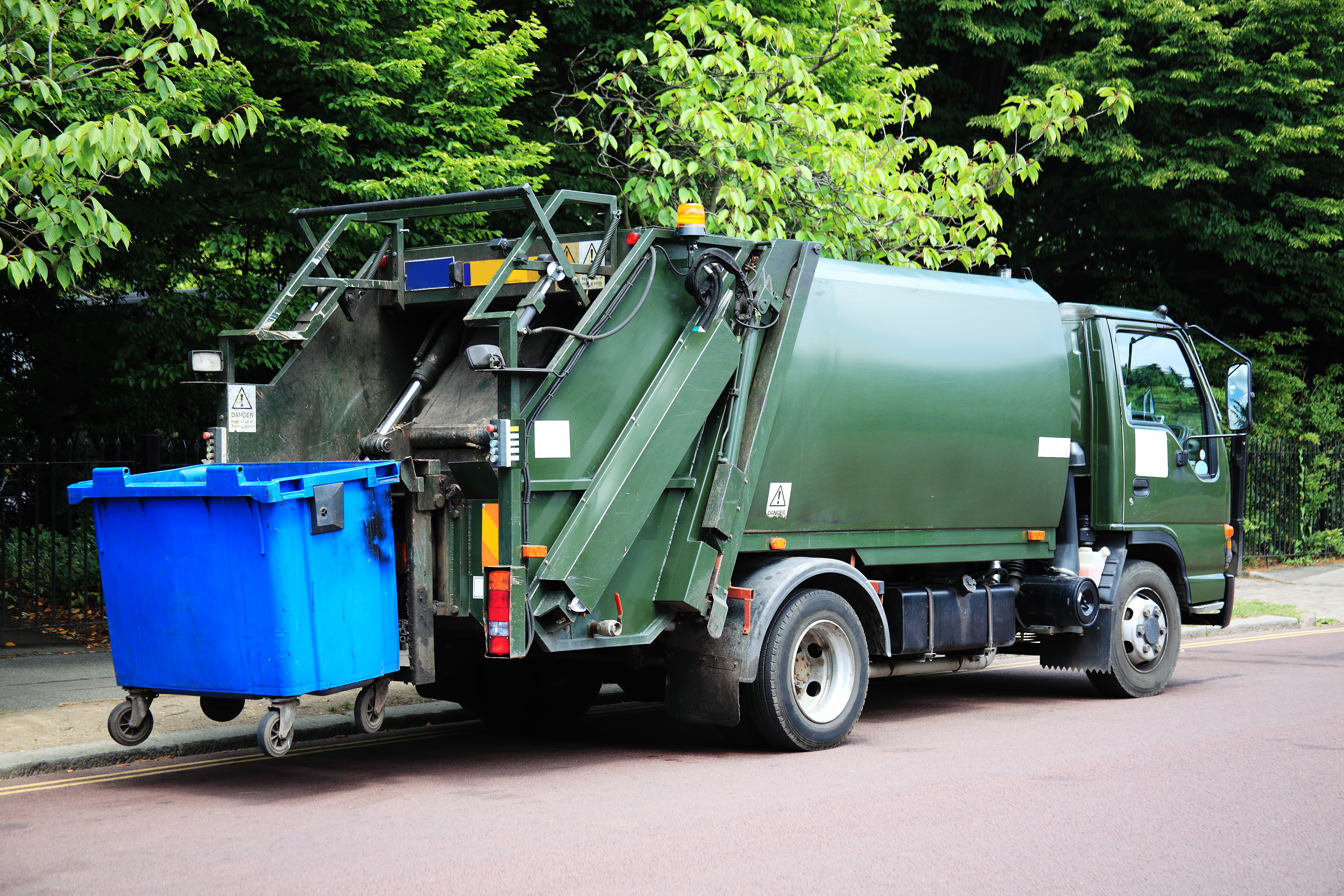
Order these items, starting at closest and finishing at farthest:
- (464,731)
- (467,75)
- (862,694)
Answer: (862,694)
(464,731)
(467,75)

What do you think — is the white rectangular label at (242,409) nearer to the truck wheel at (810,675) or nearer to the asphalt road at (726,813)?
the asphalt road at (726,813)

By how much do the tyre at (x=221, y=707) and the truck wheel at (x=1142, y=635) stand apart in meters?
5.61

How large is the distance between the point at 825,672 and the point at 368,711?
2570 mm

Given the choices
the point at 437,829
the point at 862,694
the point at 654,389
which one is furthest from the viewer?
the point at 862,694

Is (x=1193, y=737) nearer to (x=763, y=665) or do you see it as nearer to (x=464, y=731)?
(x=763, y=665)

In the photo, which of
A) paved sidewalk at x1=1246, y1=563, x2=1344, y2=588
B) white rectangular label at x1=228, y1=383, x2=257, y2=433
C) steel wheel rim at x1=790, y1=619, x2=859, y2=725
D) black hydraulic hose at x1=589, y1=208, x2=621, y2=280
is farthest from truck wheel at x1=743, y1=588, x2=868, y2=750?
paved sidewalk at x1=1246, y1=563, x2=1344, y2=588

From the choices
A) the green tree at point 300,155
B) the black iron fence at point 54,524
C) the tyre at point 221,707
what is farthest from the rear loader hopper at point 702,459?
the black iron fence at point 54,524

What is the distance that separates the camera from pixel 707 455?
712cm

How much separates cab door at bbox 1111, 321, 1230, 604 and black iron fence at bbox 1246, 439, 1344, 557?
10.5 meters

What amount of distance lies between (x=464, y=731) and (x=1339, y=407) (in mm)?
17050

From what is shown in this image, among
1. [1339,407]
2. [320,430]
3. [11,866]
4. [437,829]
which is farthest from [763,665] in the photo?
[1339,407]

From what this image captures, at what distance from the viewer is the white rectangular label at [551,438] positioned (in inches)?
249

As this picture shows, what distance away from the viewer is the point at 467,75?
450 inches

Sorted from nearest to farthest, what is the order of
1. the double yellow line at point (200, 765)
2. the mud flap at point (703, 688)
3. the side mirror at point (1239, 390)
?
the double yellow line at point (200, 765)
the mud flap at point (703, 688)
the side mirror at point (1239, 390)
